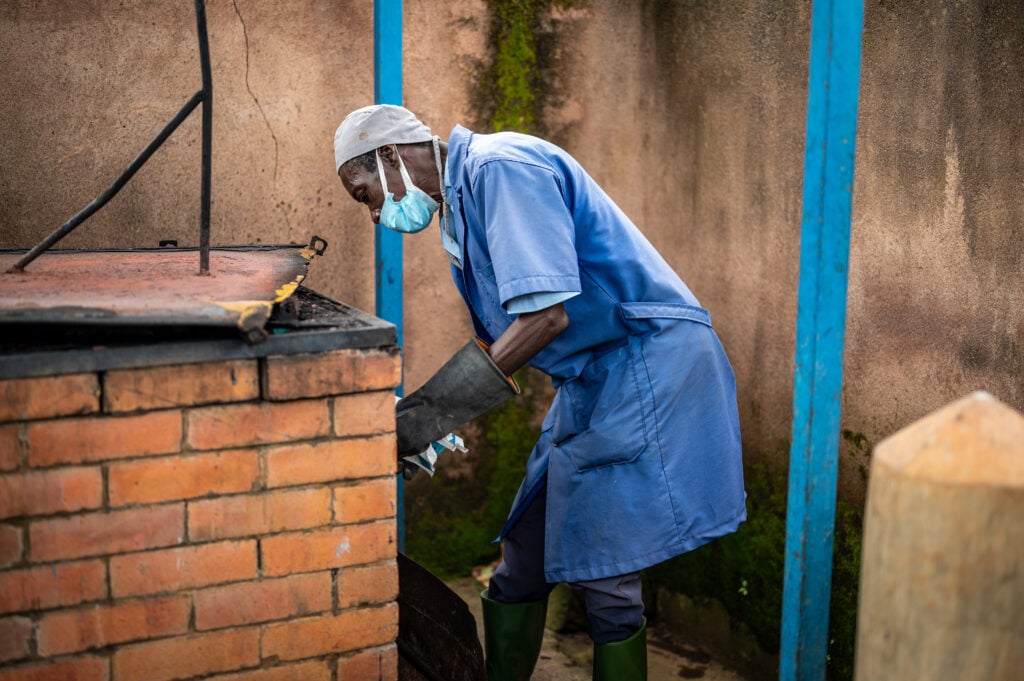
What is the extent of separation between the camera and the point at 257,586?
2.12m

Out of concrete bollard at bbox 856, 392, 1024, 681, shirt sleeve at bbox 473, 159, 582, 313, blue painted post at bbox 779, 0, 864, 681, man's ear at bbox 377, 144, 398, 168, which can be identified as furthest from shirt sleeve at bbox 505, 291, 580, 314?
concrete bollard at bbox 856, 392, 1024, 681

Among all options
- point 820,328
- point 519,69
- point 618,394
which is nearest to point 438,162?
point 618,394

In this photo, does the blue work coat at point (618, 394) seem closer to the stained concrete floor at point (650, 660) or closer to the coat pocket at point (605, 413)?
the coat pocket at point (605, 413)

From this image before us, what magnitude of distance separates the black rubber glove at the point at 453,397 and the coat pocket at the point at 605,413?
0.32m

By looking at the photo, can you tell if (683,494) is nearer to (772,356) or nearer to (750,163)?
(772,356)

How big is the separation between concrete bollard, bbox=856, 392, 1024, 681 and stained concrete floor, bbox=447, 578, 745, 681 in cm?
245

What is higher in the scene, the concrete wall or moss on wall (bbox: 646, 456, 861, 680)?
the concrete wall

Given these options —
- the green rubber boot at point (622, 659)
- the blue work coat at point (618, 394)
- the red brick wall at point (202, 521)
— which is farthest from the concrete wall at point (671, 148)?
the red brick wall at point (202, 521)

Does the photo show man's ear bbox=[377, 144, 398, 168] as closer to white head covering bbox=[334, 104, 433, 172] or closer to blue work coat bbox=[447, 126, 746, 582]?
white head covering bbox=[334, 104, 433, 172]

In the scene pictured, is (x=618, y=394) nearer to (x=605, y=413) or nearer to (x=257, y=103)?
(x=605, y=413)

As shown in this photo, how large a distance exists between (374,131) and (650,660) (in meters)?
2.27

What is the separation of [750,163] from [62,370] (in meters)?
2.61

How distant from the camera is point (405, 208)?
2795 mm

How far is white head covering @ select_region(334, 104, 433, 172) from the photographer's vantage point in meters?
2.77
